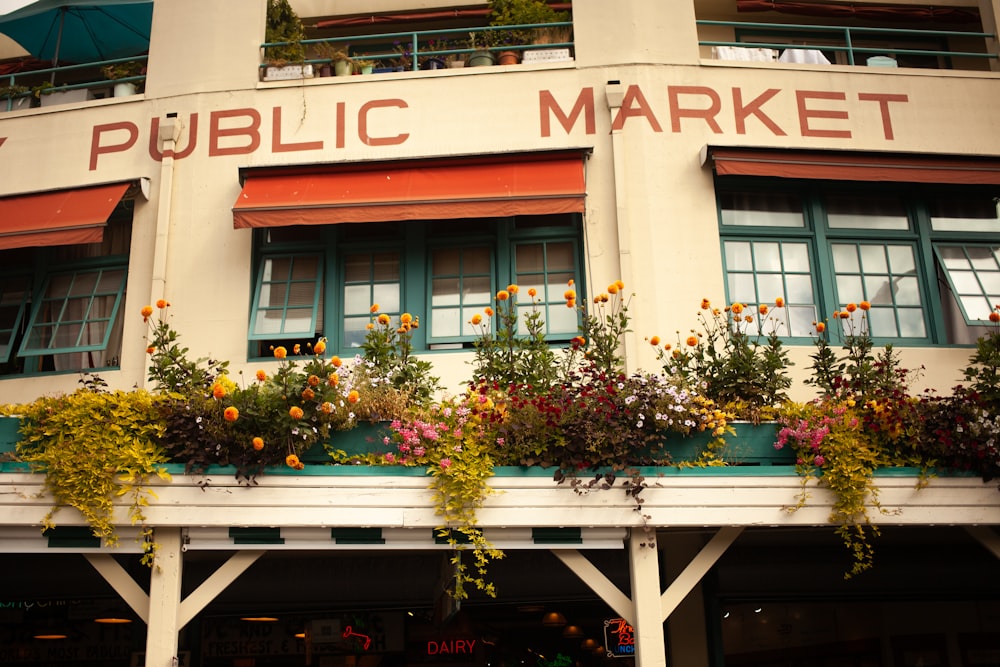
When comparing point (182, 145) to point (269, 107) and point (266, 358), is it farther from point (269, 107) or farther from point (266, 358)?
point (266, 358)

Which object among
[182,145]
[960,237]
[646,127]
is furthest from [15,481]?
[960,237]

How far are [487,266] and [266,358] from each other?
7.47 ft

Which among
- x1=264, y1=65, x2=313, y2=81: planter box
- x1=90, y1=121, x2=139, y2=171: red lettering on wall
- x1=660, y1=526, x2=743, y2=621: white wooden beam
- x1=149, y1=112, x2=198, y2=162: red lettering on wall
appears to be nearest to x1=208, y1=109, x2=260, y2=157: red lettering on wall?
x1=149, y1=112, x2=198, y2=162: red lettering on wall

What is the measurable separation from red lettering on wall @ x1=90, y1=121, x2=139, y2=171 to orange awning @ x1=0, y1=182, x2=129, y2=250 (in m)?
0.46

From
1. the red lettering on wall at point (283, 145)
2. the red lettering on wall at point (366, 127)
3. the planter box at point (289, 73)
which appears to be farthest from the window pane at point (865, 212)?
the planter box at point (289, 73)

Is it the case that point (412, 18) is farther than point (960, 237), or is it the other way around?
point (412, 18)

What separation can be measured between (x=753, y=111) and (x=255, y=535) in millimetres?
6276

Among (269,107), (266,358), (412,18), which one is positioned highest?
(412,18)

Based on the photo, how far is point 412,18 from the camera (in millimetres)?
12219

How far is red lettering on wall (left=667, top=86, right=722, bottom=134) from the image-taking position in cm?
953

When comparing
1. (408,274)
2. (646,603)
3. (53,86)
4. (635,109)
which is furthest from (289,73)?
(646,603)

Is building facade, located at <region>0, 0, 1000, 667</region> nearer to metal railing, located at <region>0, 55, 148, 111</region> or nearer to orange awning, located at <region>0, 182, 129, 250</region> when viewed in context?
orange awning, located at <region>0, 182, 129, 250</region>

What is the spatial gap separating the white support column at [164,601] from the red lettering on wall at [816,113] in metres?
6.91

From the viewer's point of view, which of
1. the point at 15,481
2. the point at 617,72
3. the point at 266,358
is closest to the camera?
the point at 15,481
